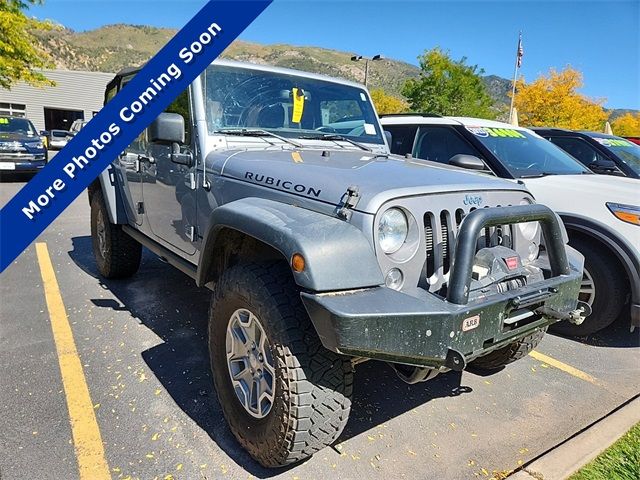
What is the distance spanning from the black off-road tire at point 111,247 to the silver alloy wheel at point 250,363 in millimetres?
2732

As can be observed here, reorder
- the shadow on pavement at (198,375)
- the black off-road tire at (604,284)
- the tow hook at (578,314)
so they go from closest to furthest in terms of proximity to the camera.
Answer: the tow hook at (578,314) < the shadow on pavement at (198,375) < the black off-road tire at (604,284)

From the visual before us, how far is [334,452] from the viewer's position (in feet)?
7.88

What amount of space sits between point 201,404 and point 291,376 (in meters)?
1.09

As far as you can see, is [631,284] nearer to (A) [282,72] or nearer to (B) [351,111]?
(B) [351,111]

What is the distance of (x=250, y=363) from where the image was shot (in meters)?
2.26

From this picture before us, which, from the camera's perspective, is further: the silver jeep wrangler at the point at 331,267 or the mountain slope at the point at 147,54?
the mountain slope at the point at 147,54

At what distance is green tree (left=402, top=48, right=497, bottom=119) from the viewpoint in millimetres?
25203

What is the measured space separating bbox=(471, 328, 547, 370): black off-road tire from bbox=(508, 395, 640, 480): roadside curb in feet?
1.80

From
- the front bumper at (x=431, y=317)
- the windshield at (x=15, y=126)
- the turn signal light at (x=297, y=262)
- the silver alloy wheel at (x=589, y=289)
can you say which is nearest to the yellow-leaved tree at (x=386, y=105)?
the windshield at (x=15, y=126)

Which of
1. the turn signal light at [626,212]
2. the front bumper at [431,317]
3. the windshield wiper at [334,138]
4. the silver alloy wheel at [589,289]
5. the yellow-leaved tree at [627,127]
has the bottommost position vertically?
the silver alloy wheel at [589,289]

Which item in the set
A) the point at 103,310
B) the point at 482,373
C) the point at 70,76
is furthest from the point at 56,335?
the point at 70,76

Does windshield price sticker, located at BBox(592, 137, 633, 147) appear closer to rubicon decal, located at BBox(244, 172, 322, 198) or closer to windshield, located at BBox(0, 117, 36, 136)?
rubicon decal, located at BBox(244, 172, 322, 198)

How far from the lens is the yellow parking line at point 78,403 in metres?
2.24

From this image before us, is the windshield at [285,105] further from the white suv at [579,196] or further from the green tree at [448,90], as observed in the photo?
the green tree at [448,90]
